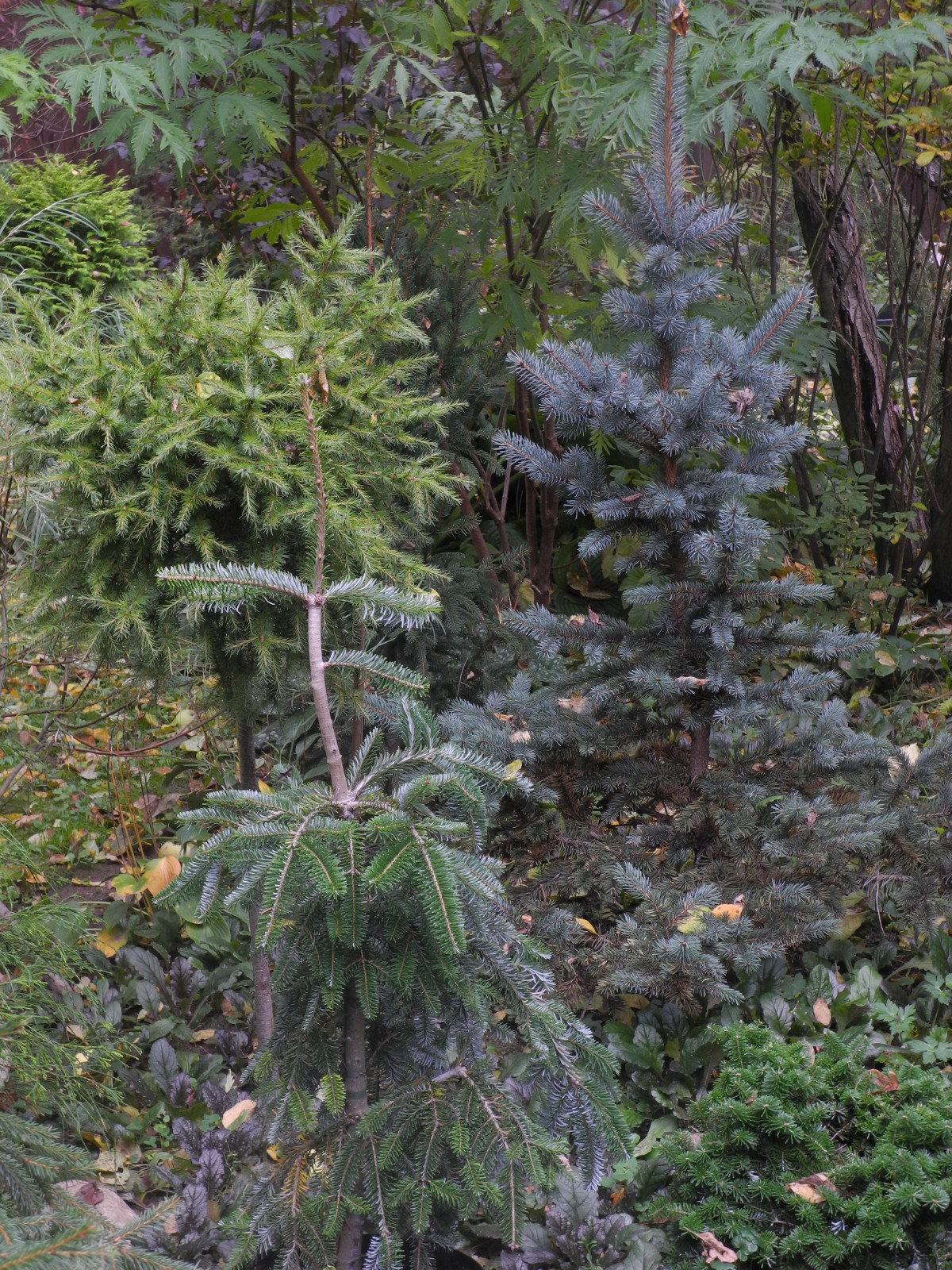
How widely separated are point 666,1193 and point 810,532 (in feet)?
10.4

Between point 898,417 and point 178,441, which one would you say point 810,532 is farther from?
point 178,441

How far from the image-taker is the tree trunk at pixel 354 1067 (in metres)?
1.88

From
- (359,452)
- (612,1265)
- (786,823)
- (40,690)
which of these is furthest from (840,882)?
(40,690)

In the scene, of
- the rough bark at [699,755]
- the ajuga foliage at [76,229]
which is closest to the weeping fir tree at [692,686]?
the rough bark at [699,755]

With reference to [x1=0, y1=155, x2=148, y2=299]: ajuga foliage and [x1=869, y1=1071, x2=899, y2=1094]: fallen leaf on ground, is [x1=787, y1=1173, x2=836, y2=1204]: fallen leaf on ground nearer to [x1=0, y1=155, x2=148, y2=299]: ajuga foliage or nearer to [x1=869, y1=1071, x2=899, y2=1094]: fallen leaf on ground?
[x1=869, y1=1071, x2=899, y2=1094]: fallen leaf on ground

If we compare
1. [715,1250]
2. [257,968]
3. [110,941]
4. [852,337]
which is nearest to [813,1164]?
[715,1250]

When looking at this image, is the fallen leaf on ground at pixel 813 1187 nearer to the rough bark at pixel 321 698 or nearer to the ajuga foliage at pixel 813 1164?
the ajuga foliage at pixel 813 1164

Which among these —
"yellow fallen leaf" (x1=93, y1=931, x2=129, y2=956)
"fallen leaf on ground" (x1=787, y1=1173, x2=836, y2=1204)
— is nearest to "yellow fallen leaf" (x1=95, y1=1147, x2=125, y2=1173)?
"yellow fallen leaf" (x1=93, y1=931, x2=129, y2=956)

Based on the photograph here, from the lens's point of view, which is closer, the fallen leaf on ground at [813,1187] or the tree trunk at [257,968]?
the fallen leaf on ground at [813,1187]

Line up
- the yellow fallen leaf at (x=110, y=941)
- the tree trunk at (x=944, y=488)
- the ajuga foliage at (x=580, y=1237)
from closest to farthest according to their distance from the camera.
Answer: the ajuga foliage at (x=580, y=1237) < the yellow fallen leaf at (x=110, y=941) < the tree trunk at (x=944, y=488)

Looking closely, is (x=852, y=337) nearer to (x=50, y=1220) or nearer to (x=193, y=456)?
(x=193, y=456)

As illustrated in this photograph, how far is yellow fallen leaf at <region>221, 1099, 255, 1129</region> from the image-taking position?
2.69 metres

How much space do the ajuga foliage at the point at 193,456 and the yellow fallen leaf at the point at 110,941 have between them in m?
1.43

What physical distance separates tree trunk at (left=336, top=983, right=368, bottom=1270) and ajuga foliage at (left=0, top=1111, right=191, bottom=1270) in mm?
389
